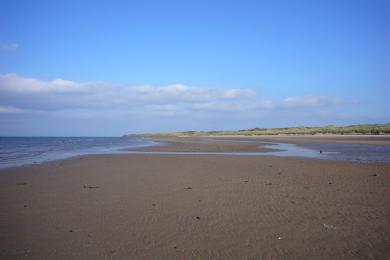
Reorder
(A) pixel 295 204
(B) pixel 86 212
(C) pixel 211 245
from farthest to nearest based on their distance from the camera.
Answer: (A) pixel 295 204 < (B) pixel 86 212 < (C) pixel 211 245

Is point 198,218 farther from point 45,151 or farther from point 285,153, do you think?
point 45,151

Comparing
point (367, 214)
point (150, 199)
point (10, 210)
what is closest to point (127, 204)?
point (150, 199)

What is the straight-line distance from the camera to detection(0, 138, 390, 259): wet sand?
16.9ft

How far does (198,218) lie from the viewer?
6.87m

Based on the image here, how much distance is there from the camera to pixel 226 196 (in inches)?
355

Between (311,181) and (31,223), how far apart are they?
9.09 meters

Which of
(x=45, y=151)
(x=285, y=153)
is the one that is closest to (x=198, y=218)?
(x=285, y=153)

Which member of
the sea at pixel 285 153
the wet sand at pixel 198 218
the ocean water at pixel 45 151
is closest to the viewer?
the wet sand at pixel 198 218

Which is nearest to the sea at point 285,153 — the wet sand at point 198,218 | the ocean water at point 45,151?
the ocean water at point 45,151

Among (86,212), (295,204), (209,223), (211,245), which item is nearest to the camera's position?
(211,245)

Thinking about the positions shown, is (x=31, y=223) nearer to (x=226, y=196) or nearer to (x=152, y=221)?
(x=152, y=221)

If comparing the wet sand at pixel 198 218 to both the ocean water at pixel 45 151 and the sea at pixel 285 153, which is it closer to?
the sea at pixel 285 153

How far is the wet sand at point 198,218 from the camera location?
514cm

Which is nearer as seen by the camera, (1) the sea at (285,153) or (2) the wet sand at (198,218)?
(2) the wet sand at (198,218)
